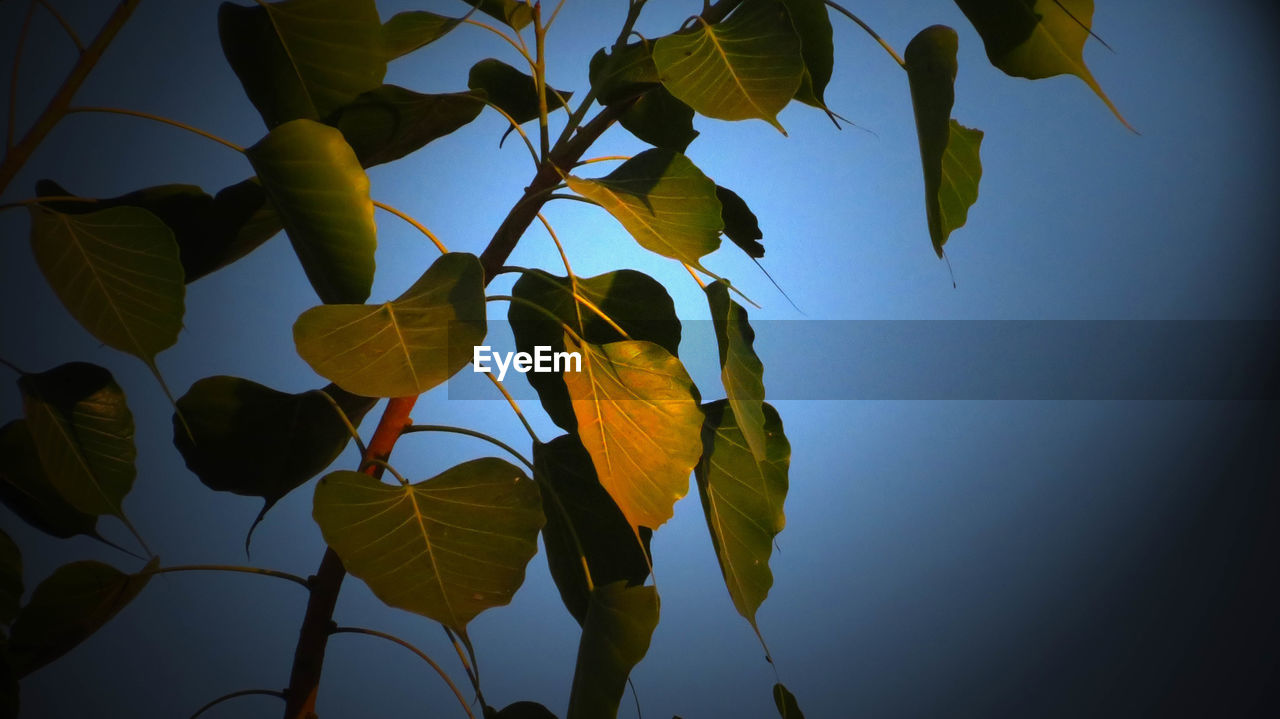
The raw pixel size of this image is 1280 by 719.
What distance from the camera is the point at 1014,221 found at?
2018mm

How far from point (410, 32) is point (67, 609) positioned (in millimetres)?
458

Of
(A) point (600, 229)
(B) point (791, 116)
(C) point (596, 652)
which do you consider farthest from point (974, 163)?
(B) point (791, 116)

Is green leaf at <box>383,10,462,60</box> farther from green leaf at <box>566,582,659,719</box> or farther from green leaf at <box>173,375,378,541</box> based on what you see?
green leaf at <box>566,582,659,719</box>

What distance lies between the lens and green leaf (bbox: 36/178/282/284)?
50 centimetres

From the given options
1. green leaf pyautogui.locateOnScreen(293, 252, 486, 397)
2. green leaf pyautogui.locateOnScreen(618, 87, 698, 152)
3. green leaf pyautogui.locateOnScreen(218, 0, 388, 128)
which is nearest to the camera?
green leaf pyautogui.locateOnScreen(293, 252, 486, 397)

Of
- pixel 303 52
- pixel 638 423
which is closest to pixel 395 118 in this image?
pixel 303 52

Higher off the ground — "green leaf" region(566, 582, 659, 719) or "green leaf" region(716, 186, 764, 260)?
"green leaf" region(716, 186, 764, 260)

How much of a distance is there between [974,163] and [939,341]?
5.07 ft

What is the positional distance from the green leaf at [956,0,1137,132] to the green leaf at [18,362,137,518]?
554 millimetres

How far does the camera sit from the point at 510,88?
2.24 feet

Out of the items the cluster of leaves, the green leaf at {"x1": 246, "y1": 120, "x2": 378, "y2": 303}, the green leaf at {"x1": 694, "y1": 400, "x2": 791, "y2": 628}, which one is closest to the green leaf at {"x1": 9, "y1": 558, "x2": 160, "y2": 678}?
the cluster of leaves

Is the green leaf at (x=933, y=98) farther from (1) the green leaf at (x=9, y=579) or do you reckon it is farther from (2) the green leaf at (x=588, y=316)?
(1) the green leaf at (x=9, y=579)

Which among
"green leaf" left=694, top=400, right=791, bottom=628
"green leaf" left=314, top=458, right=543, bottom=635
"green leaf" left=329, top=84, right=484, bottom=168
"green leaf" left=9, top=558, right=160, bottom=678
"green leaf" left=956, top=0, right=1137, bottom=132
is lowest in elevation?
"green leaf" left=9, top=558, right=160, bottom=678

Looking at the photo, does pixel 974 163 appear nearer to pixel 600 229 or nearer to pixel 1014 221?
pixel 600 229
